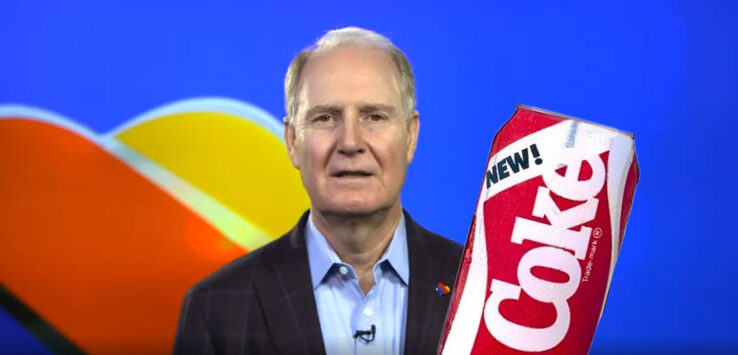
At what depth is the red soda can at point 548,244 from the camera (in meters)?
1.11

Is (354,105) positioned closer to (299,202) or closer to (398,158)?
(398,158)

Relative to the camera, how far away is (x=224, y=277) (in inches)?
56.1

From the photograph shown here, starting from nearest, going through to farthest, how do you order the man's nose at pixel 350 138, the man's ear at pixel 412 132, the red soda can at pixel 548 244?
the red soda can at pixel 548 244 < the man's nose at pixel 350 138 < the man's ear at pixel 412 132

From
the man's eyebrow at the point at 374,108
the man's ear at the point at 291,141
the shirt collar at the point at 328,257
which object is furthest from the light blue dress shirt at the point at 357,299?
the man's eyebrow at the point at 374,108

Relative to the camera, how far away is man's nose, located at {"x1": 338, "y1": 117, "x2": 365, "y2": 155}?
1291 millimetres

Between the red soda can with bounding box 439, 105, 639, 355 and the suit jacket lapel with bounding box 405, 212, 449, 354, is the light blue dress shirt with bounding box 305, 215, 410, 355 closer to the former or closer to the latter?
the suit jacket lapel with bounding box 405, 212, 449, 354

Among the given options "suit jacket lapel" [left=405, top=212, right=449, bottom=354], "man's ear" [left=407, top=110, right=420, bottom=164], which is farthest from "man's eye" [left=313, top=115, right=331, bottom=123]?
"suit jacket lapel" [left=405, top=212, right=449, bottom=354]

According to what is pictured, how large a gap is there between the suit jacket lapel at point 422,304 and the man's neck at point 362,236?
2.3 inches

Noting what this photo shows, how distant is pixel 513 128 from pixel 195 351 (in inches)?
26.4

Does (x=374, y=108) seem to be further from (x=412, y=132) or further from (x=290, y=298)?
(x=290, y=298)

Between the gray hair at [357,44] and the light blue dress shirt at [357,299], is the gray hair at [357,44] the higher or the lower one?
the higher one

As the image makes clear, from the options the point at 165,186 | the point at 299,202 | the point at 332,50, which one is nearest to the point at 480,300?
the point at 332,50

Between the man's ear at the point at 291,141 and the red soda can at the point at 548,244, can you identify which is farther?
the man's ear at the point at 291,141

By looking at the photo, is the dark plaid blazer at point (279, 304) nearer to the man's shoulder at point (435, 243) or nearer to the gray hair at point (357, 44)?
the man's shoulder at point (435, 243)
